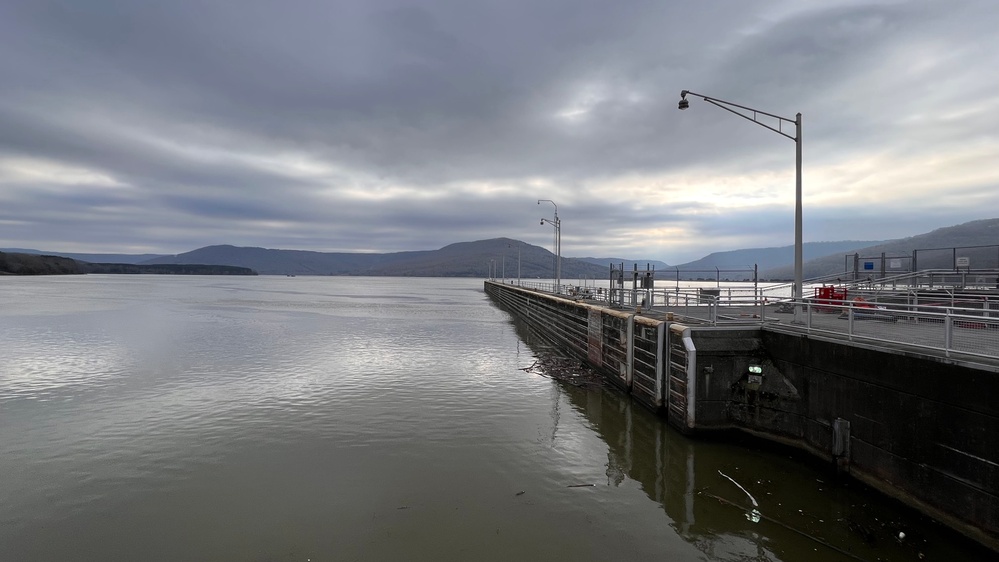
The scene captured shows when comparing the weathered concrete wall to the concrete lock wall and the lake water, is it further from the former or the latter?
the lake water

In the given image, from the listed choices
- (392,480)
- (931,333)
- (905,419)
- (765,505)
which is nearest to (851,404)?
(905,419)

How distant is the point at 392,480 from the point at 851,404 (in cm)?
949

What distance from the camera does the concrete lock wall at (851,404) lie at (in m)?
7.55

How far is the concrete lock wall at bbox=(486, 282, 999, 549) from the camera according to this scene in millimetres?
7551

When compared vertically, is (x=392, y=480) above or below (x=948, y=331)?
below

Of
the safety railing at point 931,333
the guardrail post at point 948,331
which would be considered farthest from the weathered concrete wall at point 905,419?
the safety railing at point 931,333

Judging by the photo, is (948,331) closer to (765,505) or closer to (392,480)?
(765,505)

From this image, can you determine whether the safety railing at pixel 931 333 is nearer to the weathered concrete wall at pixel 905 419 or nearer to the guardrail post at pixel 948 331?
the guardrail post at pixel 948 331

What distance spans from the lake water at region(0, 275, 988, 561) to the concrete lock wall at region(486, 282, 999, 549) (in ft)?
1.75

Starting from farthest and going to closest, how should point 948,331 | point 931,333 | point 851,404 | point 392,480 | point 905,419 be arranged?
point 931,333
point 392,480
point 851,404
point 905,419
point 948,331

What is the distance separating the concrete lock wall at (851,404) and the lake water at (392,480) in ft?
1.75

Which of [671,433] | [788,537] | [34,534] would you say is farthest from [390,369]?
[788,537]

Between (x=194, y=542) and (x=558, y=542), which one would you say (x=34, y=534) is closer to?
(x=194, y=542)

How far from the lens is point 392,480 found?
416 inches
